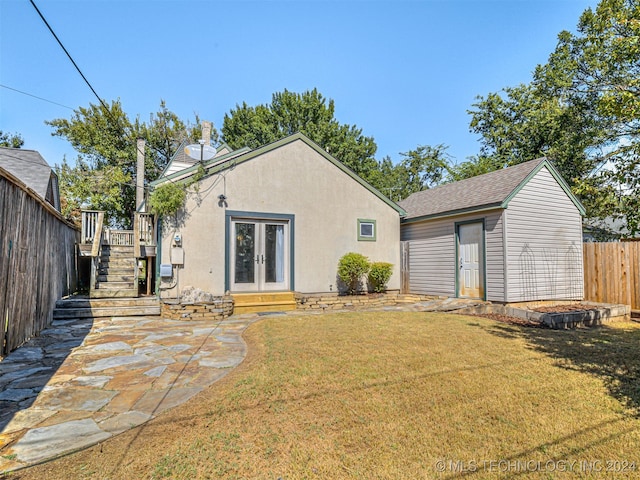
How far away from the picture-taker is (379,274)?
10875 mm

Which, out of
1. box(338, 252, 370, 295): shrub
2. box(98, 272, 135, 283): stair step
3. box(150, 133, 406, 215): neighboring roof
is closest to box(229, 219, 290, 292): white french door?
box(150, 133, 406, 215): neighboring roof

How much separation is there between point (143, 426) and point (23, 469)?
79 cm

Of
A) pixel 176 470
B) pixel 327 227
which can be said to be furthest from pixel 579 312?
pixel 176 470

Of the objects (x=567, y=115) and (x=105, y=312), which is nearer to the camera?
(x=105, y=312)

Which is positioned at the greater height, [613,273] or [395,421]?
[613,273]

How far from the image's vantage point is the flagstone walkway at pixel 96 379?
276 centimetres

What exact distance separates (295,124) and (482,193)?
19657 mm

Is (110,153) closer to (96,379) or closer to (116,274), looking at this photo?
(116,274)

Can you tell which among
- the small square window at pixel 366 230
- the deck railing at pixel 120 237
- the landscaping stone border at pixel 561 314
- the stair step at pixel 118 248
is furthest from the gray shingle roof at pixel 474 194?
the deck railing at pixel 120 237

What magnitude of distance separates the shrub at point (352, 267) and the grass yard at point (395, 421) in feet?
16.4

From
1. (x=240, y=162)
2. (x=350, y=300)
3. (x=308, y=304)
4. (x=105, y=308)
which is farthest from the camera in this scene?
(x=350, y=300)

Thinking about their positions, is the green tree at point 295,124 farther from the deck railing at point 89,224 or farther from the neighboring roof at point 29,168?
the deck railing at point 89,224

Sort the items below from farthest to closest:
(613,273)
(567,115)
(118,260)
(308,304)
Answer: (567,115), (118,260), (613,273), (308,304)

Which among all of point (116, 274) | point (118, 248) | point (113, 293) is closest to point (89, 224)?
point (118, 248)
